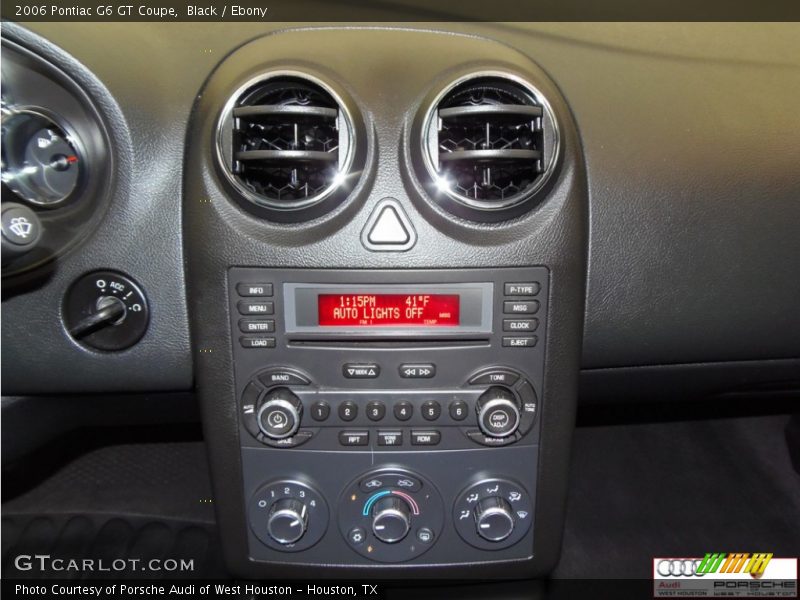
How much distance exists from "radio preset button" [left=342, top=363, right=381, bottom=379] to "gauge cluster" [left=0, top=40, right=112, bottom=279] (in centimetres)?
42

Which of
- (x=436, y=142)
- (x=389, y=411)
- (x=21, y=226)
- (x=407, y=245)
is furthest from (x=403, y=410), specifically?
(x=21, y=226)

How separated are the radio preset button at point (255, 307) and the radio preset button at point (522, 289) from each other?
33cm

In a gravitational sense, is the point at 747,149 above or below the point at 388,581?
above

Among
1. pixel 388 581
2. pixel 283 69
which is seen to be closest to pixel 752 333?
pixel 388 581

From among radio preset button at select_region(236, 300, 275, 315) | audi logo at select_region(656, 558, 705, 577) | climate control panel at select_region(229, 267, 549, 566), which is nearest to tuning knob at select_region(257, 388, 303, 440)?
climate control panel at select_region(229, 267, 549, 566)

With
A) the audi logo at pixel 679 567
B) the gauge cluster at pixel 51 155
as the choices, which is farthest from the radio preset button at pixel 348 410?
the audi logo at pixel 679 567

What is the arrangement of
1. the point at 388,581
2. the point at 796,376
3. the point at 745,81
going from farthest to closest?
the point at 796,376 → the point at 388,581 → the point at 745,81

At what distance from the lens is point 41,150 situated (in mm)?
988

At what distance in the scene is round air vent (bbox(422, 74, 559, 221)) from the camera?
0.92 meters

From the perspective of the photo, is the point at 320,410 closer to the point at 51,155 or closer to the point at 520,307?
the point at 520,307

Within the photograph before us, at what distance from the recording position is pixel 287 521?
Result: 104 cm

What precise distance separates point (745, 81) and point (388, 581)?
3.17 feet

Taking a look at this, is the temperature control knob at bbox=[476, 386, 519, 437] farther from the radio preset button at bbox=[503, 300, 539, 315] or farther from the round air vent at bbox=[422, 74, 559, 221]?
the round air vent at bbox=[422, 74, 559, 221]

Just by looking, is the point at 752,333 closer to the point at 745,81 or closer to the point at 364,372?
the point at 745,81
